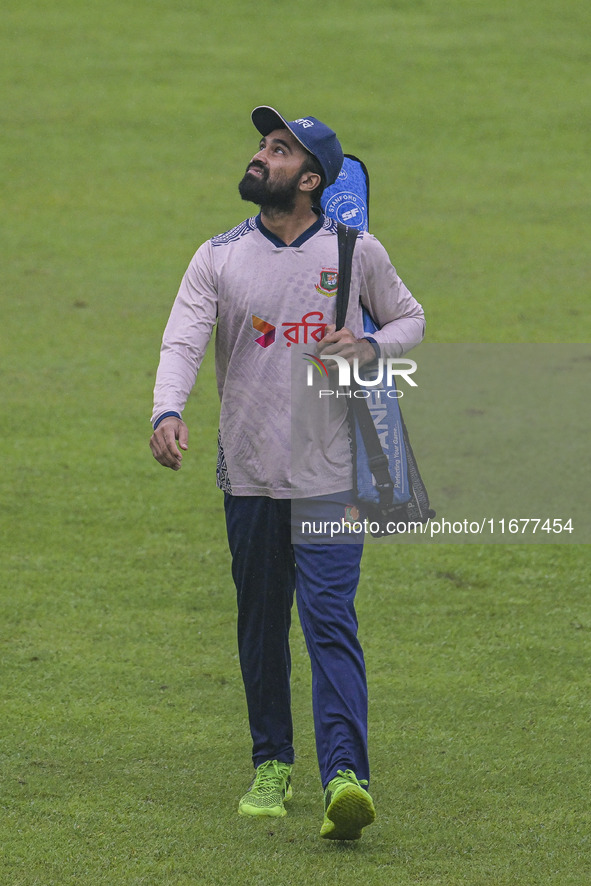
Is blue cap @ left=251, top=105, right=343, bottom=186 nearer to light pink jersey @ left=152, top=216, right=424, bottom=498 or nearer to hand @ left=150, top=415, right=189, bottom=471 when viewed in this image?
light pink jersey @ left=152, top=216, right=424, bottom=498

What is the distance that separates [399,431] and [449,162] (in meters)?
11.1

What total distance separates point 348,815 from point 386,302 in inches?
61.4

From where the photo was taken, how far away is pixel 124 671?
5535 mm

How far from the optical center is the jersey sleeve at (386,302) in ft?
13.8

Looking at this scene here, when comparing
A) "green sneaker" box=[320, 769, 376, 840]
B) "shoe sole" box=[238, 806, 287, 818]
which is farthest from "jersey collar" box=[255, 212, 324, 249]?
"shoe sole" box=[238, 806, 287, 818]

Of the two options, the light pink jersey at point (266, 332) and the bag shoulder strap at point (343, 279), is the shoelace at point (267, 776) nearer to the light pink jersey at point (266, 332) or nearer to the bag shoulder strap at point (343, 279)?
the light pink jersey at point (266, 332)

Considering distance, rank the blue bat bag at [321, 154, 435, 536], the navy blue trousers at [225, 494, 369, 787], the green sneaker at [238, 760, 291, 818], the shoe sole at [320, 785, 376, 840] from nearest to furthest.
Answer: the shoe sole at [320, 785, 376, 840], the navy blue trousers at [225, 494, 369, 787], the blue bat bag at [321, 154, 435, 536], the green sneaker at [238, 760, 291, 818]

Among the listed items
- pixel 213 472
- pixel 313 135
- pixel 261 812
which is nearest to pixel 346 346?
pixel 313 135

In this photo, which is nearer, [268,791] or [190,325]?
[190,325]

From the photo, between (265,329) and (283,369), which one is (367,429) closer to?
(283,369)

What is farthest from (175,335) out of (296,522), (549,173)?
(549,173)

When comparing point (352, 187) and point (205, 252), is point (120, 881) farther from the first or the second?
point (352, 187)

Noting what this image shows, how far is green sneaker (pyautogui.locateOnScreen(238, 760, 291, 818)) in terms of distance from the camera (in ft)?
13.9

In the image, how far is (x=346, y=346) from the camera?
13.4 feet
